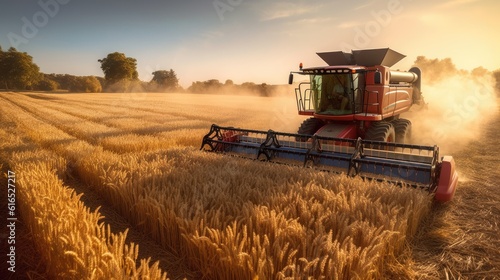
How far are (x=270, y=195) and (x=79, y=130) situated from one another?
965 cm

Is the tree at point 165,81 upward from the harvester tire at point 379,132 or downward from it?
upward

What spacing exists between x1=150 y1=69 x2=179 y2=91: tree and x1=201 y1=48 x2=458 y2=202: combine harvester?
59779mm

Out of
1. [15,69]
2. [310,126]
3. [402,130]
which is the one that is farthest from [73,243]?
[15,69]

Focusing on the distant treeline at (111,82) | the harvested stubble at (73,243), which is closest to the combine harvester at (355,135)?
the harvested stubble at (73,243)

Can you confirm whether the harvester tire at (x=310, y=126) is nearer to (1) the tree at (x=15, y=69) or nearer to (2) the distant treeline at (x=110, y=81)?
(2) the distant treeline at (x=110, y=81)

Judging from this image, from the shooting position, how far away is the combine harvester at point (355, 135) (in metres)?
4.61

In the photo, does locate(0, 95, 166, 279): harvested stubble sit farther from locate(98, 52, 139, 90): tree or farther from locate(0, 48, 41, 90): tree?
locate(0, 48, 41, 90): tree

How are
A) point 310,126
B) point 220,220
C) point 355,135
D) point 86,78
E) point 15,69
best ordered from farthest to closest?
point 86,78, point 15,69, point 310,126, point 355,135, point 220,220

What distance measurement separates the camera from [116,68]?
2474 inches

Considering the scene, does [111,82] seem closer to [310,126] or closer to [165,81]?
[165,81]

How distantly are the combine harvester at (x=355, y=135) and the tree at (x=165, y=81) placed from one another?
5978 cm

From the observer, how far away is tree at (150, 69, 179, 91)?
6419 centimetres

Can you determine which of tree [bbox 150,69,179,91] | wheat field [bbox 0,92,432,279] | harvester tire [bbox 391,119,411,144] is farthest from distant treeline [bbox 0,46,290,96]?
wheat field [bbox 0,92,432,279]

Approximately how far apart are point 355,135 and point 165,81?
218 feet
